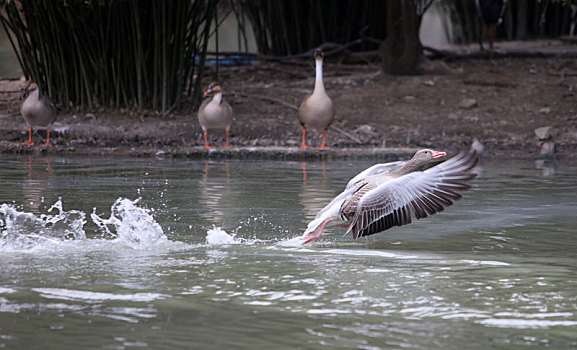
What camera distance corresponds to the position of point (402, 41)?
16.9 metres

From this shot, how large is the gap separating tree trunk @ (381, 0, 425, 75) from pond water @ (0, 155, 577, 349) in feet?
25.9

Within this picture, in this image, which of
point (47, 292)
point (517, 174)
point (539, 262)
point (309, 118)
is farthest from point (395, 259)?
point (309, 118)

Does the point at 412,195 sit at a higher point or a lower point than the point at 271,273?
higher

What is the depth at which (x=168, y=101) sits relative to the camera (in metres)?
15.1

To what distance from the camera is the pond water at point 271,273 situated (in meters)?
3.98

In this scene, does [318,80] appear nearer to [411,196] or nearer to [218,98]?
[218,98]

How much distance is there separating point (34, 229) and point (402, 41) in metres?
11.5

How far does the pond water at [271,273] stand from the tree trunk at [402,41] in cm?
789

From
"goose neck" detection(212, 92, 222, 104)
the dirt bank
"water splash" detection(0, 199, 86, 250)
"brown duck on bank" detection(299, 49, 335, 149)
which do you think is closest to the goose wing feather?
"water splash" detection(0, 199, 86, 250)

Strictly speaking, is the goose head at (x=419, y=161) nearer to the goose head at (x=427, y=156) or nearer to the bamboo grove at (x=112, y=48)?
the goose head at (x=427, y=156)

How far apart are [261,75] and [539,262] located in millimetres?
13130

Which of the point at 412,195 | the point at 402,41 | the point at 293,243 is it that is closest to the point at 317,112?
the point at 402,41

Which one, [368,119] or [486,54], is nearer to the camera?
[368,119]

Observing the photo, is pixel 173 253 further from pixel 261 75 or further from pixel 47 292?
pixel 261 75
